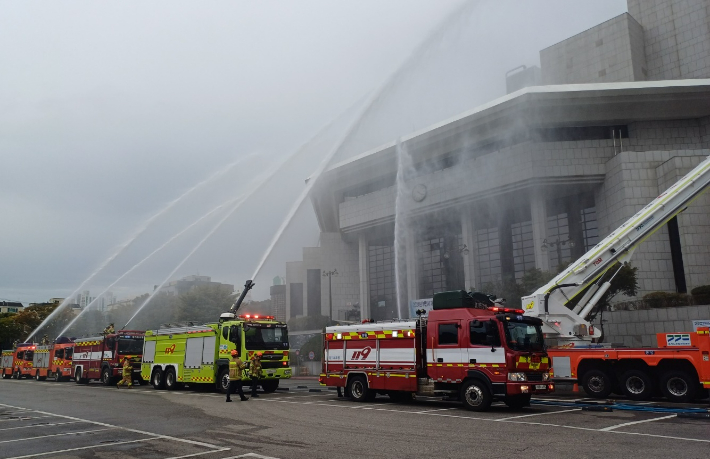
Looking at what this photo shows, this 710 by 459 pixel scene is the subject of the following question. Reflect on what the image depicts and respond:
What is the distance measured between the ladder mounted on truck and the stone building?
21.0m

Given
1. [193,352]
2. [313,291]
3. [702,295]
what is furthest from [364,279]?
[193,352]

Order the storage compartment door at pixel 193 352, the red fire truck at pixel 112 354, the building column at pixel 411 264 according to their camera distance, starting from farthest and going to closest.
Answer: the building column at pixel 411 264 → the red fire truck at pixel 112 354 → the storage compartment door at pixel 193 352

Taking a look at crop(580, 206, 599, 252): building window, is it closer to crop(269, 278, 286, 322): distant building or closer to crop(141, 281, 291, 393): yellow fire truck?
crop(141, 281, 291, 393): yellow fire truck

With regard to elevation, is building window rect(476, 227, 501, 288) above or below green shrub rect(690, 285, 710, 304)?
above

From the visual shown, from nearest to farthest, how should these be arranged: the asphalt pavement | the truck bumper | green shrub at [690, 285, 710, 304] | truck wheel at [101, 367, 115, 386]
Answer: the asphalt pavement → the truck bumper → truck wheel at [101, 367, 115, 386] → green shrub at [690, 285, 710, 304]

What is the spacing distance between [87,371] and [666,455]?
3031cm

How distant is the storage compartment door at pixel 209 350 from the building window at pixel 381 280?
4823cm

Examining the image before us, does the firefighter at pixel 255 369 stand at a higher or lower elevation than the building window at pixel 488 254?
lower

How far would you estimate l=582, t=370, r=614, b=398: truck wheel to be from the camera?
16766 millimetres

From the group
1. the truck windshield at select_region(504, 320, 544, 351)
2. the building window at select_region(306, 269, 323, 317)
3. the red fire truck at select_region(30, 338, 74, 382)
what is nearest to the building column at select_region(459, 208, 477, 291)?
the building window at select_region(306, 269, 323, 317)

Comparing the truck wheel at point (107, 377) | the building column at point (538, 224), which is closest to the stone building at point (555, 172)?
the building column at point (538, 224)

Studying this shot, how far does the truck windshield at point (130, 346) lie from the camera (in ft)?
92.6

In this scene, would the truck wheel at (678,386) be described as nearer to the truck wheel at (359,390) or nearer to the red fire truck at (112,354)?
the truck wheel at (359,390)

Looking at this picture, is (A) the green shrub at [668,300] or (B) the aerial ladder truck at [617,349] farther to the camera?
(A) the green shrub at [668,300]
